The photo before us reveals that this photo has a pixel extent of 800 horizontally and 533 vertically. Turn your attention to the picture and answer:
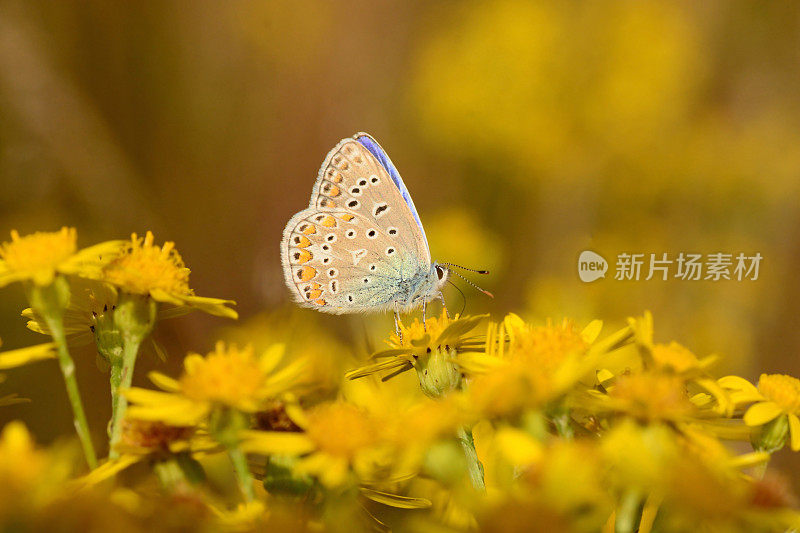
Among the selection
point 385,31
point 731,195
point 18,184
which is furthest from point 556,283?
point 18,184

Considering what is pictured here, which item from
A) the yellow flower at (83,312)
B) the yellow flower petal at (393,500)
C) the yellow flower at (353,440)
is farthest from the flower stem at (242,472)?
the yellow flower at (83,312)

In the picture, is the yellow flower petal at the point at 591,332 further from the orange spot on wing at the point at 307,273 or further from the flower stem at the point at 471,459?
the orange spot on wing at the point at 307,273

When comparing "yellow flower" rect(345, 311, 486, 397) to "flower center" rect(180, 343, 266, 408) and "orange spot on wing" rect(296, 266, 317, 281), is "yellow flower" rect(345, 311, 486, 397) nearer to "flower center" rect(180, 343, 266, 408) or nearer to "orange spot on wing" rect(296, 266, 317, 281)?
"flower center" rect(180, 343, 266, 408)

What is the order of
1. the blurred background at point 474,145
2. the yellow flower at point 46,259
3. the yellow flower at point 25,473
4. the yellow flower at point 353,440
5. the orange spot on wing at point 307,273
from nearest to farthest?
1. the yellow flower at point 25,473
2. the yellow flower at point 353,440
3. the yellow flower at point 46,259
4. the orange spot on wing at point 307,273
5. the blurred background at point 474,145

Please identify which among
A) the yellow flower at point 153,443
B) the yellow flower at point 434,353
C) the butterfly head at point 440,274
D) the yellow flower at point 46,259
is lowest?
the butterfly head at point 440,274

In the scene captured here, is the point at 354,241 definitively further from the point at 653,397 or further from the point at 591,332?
the point at 653,397

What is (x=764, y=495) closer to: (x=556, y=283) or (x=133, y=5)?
(x=556, y=283)
